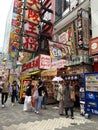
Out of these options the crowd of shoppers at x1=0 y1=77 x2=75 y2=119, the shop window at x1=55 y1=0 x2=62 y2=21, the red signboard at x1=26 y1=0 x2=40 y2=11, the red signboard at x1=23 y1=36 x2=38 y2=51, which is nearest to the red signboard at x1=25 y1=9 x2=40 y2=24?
the red signboard at x1=26 y1=0 x2=40 y2=11

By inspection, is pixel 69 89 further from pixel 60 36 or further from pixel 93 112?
pixel 60 36

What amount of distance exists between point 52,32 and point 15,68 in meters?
10.4

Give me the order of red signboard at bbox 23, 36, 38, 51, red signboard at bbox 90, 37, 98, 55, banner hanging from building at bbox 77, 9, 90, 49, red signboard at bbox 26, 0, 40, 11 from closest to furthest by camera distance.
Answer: red signboard at bbox 90, 37, 98, 55, banner hanging from building at bbox 77, 9, 90, 49, red signboard at bbox 23, 36, 38, 51, red signboard at bbox 26, 0, 40, 11

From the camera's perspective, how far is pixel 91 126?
704 cm

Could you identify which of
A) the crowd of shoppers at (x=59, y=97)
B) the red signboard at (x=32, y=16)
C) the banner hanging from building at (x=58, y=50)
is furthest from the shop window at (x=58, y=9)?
the crowd of shoppers at (x=59, y=97)

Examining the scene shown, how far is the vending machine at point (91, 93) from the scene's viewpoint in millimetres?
8109

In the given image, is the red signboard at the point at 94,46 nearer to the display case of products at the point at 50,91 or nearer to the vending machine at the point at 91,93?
the vending machine at the point at 91,93

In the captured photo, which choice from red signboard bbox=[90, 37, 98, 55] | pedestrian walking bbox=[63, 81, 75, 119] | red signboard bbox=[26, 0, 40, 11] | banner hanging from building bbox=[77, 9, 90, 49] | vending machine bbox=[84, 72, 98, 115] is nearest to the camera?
vending machine bbox=[84, 72, 98, 115]

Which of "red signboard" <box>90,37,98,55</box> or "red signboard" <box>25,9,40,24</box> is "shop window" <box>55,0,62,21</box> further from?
"red signboard" <box>90,37,98,55</box>

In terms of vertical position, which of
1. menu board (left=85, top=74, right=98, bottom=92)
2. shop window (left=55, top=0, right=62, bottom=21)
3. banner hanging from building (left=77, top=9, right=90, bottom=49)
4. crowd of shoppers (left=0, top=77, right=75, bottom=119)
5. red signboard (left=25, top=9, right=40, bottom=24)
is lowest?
crowd of shoppers (left=0, top=77, right=75, bottom=119)

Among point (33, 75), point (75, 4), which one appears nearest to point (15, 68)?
point (33, 75)

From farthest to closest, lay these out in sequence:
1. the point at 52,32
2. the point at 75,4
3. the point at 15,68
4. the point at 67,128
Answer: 1. the point at 15,68
2. the point at 52,32
3. the point at 75,4
4. the point at 67,128

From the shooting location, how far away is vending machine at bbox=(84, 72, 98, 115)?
8109 mm

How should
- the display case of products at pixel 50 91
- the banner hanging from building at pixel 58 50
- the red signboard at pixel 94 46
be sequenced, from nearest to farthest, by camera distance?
the red signboard at pixel 94 46
the banner hanging from building at pixel 58 50
the display case of products at pixel 50 91
